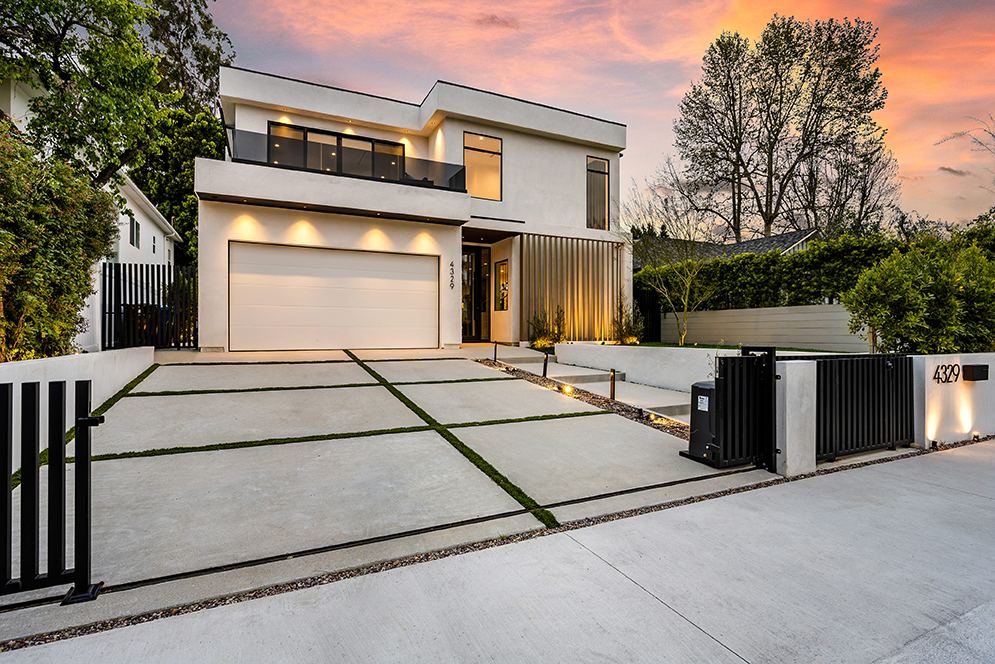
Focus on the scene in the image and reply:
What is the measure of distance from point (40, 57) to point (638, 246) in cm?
1261

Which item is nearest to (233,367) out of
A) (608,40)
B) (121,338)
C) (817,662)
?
(121,338)

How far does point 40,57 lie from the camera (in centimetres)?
763

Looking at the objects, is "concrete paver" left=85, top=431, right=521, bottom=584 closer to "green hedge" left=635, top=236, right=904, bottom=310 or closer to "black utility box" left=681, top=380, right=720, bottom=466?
"black utility box" left=681, top=380, right=720, bottom=466

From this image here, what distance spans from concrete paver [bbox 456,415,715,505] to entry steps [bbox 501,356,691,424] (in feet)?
3.59

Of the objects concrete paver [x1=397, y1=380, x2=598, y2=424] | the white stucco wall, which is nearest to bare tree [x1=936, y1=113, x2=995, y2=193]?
concrete paver [x1=397, y1=380, x2=598, y2=424]

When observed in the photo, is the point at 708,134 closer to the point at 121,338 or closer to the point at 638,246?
the point at 638,246

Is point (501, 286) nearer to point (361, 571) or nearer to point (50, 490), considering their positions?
point (361, 571)

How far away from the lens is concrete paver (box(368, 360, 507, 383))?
7684 mm

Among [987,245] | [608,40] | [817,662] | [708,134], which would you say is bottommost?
[817,662]

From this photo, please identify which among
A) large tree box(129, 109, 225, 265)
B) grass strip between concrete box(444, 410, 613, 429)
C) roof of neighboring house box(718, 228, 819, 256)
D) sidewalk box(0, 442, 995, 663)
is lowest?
sidewalk box(0, 442, 995, 663)

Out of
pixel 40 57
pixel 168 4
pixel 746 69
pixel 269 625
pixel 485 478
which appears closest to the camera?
pixel 269 625

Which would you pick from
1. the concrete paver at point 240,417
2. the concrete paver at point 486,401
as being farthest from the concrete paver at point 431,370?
the concrete paver at point 240,417

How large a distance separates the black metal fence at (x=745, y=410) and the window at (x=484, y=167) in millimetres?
9987

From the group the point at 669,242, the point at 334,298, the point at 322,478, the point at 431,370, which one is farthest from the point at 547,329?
the point at 322,478
